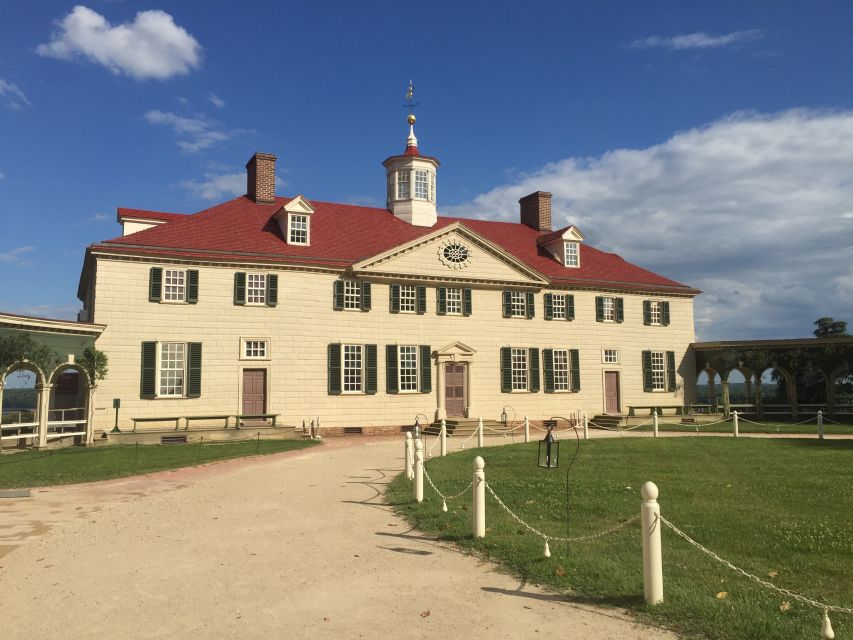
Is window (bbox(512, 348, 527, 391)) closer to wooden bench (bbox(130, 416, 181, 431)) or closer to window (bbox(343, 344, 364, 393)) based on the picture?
window (bbox(343, 344, 364, 393))

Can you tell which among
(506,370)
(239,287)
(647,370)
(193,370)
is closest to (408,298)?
(506,370)

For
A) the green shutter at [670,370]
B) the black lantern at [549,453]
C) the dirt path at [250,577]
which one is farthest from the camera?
the green shutter at [670,370]

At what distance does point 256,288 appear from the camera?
26859 mm

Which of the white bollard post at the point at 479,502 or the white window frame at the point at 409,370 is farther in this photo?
the white window frame at the point at 409,370

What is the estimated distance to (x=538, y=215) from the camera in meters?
38.0

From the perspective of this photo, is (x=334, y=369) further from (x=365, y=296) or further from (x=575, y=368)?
(x=575, y=368)

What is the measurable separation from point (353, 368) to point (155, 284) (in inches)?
330

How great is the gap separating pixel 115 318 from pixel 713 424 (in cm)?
2507

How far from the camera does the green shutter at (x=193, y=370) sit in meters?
25.3

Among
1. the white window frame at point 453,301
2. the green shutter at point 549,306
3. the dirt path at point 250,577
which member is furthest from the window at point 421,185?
the dirt path at point 250,577

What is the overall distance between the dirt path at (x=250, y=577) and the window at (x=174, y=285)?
13.3m

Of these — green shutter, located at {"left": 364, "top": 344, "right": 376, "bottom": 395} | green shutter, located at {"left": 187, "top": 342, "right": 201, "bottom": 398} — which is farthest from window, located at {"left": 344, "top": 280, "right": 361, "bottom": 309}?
green shutter, located at {"left": 187, "top": 342, "right": 201, "bottom": 398}

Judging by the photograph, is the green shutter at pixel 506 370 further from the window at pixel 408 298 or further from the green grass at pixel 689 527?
the green grass at pixel 689 527

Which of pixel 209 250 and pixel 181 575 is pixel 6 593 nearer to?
pixel 181 575
